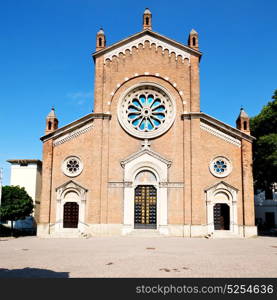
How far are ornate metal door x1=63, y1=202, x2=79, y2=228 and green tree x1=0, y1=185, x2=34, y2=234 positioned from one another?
356 cm

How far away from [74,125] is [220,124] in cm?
1348

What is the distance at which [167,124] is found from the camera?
28.4 m

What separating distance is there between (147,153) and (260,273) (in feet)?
59.4

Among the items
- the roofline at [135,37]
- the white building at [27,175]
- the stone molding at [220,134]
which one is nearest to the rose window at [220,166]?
the stone molding at [220,134]

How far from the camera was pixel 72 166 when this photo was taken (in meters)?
28.1

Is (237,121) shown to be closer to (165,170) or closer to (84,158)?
(165,170)

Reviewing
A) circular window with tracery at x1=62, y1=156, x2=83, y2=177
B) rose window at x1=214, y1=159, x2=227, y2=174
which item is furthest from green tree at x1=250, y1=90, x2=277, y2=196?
circular window with tracery at x1=62, y1=156, x2=83, y2=177

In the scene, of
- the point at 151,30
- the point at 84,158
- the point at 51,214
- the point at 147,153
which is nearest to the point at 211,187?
the point at 147,153

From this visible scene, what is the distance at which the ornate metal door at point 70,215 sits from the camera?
2730 centimetres

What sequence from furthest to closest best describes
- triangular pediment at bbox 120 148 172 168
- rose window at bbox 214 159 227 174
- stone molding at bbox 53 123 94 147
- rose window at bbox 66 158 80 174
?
1. stone molding at bbox 53 123 94 147
2. rose window at bbox 66 158 80 174
3. triangular pediment at bbox 120 148 172 168
4. rose window at bbox 214 159 227 174

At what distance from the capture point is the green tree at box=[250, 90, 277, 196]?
Result: 25.5 metres

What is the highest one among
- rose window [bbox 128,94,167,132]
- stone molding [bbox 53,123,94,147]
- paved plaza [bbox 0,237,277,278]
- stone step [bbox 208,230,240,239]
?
rose window [bbox 128,94,167,132]

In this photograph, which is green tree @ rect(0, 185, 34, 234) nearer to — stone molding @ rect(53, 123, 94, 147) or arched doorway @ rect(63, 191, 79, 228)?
arched doorway @ rect(63, 191, 79, 228)

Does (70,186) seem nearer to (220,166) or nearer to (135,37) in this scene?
(220,166)
